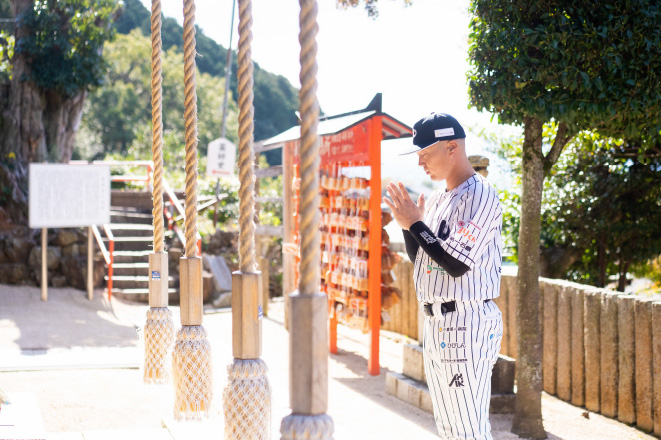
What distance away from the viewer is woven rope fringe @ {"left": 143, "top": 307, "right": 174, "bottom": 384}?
3.06 meters

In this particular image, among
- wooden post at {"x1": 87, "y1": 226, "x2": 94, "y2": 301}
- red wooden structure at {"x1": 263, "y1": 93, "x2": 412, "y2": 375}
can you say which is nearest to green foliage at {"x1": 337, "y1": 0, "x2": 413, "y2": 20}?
red wooden structure at {"x1": 263, "y1": 93, "x2": 412, "y2": 375}

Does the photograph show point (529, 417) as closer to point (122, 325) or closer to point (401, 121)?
point (401, 121)

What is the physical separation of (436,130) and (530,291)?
7.99 ft

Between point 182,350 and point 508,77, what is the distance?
291cm

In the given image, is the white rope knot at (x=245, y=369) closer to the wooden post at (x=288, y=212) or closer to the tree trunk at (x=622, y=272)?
the wooden post at (x=288, y=212)

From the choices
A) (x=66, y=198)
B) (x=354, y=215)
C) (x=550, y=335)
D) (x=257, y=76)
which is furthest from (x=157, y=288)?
(x=257, y=76)

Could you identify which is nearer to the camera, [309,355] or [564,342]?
[309,355]

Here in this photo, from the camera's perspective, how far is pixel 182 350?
105 inches

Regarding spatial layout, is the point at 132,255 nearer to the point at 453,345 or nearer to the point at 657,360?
the point at 657,360

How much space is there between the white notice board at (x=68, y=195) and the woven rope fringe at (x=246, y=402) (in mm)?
8502

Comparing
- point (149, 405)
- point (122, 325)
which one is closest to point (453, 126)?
point (149, 405)

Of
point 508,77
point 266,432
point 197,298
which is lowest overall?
point 266,432

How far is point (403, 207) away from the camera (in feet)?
9.53

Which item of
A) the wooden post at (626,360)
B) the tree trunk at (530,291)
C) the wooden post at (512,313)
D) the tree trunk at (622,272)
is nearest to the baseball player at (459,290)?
the tree trunk at (530,291)
